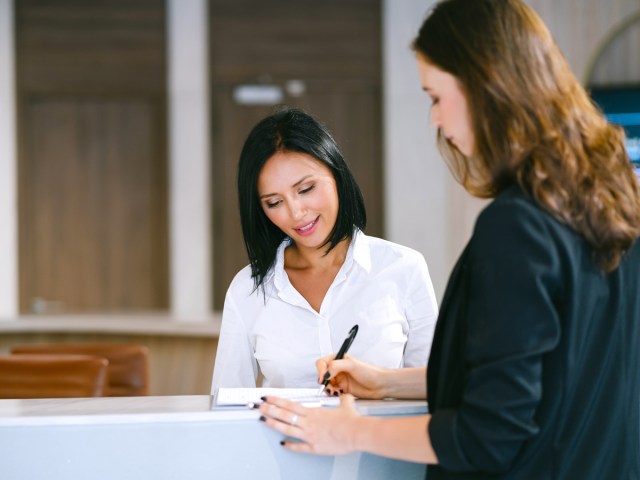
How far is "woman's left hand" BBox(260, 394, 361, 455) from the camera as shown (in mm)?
1234

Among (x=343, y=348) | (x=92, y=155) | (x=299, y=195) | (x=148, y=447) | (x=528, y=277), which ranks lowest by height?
(x=148, y=447)

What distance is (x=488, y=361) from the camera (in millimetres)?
1082

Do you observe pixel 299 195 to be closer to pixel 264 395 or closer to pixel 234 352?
pixel 234 352

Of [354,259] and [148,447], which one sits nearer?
[148,447]

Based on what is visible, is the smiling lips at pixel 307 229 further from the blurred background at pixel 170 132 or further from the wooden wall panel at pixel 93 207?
the wooden wall panel at pixel 93 207

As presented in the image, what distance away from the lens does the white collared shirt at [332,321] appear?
6.39 feet

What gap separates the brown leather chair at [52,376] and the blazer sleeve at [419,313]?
1205mm

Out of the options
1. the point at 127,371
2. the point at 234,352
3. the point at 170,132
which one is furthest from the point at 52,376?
the point at 170,132

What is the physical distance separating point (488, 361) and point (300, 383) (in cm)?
92

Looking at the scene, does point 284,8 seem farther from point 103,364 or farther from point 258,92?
point 103,364

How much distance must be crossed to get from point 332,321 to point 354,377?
0.36 meters

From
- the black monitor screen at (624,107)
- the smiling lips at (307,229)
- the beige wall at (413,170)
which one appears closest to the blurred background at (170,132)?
the beige wall at (413,170)

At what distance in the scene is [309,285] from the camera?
2035 mm

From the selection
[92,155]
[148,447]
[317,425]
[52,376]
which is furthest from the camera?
[92,155]
